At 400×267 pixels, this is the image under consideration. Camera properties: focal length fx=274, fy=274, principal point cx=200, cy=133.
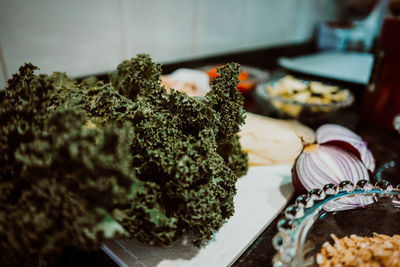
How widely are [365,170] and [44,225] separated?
0.74 metres

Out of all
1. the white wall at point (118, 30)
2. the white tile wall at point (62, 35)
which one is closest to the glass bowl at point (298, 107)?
the white wall at point (118, 30)

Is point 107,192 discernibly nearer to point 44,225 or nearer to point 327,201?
point 44,225

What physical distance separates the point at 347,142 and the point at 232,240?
17.0 inches

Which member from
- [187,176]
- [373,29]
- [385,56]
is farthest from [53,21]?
[373,29]

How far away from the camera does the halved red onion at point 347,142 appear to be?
2.51ft

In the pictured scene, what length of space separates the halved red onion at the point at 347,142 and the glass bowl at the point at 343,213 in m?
0.17

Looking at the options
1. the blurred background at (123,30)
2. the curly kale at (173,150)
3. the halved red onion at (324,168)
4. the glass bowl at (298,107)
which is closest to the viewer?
the curly kale at (173,150)

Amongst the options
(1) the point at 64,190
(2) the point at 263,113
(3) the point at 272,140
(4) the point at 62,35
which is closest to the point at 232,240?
(1) the point at 64,190

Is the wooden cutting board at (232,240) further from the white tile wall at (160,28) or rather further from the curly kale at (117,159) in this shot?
the white tile wall at (160,28)

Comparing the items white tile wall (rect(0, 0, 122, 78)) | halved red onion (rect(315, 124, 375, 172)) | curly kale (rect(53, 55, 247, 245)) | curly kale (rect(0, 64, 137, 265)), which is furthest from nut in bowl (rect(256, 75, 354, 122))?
curly kale (rect(0, 64, 137, 265))

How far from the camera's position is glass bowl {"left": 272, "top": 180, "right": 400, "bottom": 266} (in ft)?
1.70

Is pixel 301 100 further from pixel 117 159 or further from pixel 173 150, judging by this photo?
pixel 117 159

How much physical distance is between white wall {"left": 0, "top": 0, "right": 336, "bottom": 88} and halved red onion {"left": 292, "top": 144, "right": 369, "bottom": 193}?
3.56 feet

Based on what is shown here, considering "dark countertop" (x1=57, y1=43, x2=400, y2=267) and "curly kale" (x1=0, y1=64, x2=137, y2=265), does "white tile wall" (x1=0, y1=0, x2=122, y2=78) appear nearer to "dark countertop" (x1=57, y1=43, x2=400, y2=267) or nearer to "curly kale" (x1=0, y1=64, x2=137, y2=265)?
"dark countertop" (x1=57, y1=43, x2=400, y2=267)
